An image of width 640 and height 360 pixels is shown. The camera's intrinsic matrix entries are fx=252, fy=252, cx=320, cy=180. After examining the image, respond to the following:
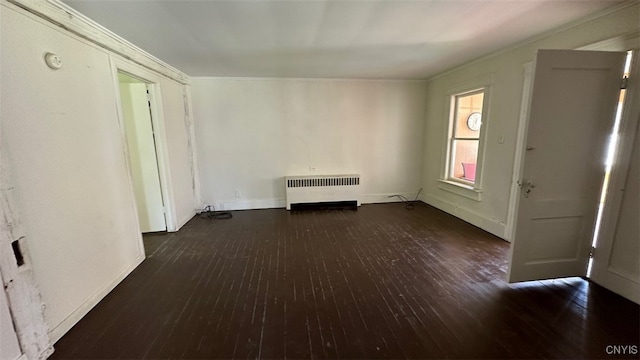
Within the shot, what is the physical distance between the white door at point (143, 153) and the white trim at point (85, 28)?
1.38ft

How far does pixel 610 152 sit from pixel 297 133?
3949mm

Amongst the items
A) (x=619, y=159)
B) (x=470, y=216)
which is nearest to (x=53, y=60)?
(x=619, y=159)

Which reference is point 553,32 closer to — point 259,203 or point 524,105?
point 524,105

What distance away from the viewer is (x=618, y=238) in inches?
85.7

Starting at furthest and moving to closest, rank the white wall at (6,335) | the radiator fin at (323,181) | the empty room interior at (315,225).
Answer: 1. the radiator fin at (323,181)
2. the empty room interior at (315,225)
3. the white wall at (6,335)

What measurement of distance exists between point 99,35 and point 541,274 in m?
4.55

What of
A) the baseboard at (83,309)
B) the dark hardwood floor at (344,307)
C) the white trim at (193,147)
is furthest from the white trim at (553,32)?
the baseboard at (83,309)

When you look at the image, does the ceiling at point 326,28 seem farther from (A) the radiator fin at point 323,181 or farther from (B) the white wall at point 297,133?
(A) the radiator fin at point 323,181

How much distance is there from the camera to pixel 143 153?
340 centimetres

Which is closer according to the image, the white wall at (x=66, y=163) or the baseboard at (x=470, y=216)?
the white wall at (x=66, y=163)

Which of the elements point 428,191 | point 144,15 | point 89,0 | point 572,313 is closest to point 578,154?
point 572,313

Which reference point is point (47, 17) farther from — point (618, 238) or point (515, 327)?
point (618, 238)

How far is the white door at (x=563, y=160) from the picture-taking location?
2.03 meters

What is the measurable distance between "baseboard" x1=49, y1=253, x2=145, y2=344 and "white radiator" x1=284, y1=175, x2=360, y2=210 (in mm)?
2647
